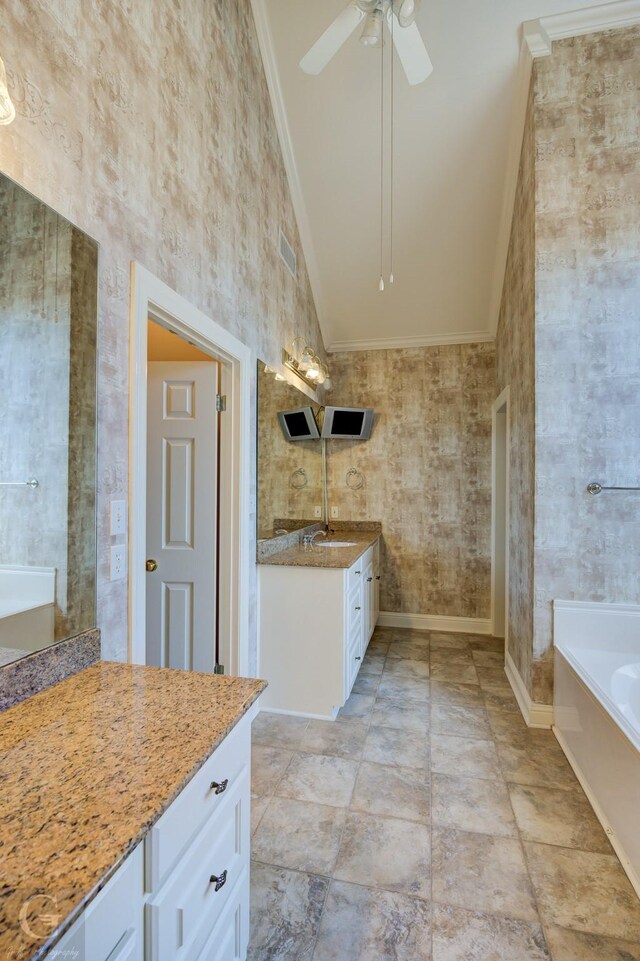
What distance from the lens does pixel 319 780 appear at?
2.00 metres

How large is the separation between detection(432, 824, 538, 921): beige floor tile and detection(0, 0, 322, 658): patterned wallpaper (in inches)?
52.5

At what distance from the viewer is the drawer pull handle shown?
922mm

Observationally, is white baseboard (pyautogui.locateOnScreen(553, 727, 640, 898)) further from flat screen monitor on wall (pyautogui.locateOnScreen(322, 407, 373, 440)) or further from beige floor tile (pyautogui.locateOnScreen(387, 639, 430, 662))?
flat screen monitor on wall (pyautogui.locateOnScreen(322, 407, 373, 440))

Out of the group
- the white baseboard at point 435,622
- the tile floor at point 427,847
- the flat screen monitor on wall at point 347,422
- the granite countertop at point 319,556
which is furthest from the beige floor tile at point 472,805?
the flat screen monitor on wall at point 347,422

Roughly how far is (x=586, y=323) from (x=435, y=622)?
2.82 m

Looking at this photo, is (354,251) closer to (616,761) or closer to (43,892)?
(616,761)

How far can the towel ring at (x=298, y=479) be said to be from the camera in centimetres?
333

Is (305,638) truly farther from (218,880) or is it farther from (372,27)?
(372,27)

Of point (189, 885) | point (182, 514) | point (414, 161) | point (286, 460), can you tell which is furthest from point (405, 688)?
point (414, 161)

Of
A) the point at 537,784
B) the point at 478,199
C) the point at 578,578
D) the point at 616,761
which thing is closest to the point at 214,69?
the point at 478,199

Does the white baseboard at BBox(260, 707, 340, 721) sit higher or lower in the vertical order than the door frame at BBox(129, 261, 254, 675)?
lower

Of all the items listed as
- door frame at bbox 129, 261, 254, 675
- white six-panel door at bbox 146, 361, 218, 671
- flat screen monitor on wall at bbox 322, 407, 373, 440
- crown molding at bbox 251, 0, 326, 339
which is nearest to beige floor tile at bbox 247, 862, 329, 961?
door frame at bbox 129, 261, 254, 675

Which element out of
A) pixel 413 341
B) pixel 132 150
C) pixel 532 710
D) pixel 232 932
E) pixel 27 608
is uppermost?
pixel 413 341

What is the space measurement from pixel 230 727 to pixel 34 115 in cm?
148
